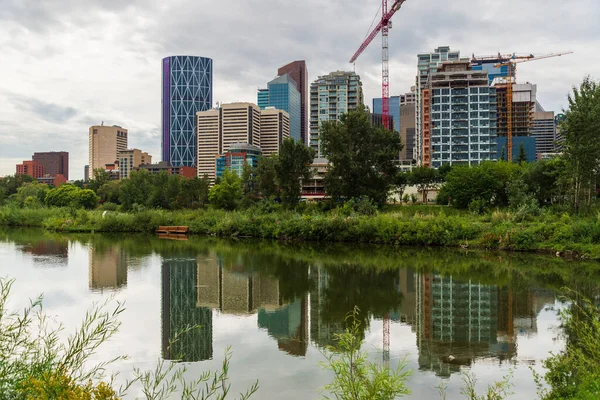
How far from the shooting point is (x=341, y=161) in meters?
37.8

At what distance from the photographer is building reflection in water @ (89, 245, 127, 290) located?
1691 centimetres

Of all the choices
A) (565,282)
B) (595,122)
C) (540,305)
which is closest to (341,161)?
(595,122)

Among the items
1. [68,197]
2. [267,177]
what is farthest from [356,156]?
[68,197]

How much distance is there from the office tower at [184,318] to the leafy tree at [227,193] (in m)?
35.4

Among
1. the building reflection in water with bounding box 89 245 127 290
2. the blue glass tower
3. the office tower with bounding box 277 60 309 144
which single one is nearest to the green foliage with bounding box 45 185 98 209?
the building reflection in water with bounding box 89 245 127 290

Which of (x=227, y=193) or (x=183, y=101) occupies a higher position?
(x=183, y=101)

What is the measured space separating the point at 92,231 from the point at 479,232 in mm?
29141

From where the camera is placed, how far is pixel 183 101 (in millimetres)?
178000

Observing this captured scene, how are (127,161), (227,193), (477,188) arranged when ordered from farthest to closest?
(127,161) → (227,193) → (477,188)

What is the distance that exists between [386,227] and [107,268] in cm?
1535

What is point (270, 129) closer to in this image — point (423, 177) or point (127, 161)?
point (127, 161)

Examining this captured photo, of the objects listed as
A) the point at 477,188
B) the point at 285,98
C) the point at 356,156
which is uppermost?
the point at 285,98

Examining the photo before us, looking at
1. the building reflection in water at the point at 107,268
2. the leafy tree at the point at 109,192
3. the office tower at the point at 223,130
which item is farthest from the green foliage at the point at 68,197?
the office tower at the point at 223,130

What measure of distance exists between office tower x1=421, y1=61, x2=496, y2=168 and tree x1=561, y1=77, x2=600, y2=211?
2581 inches
